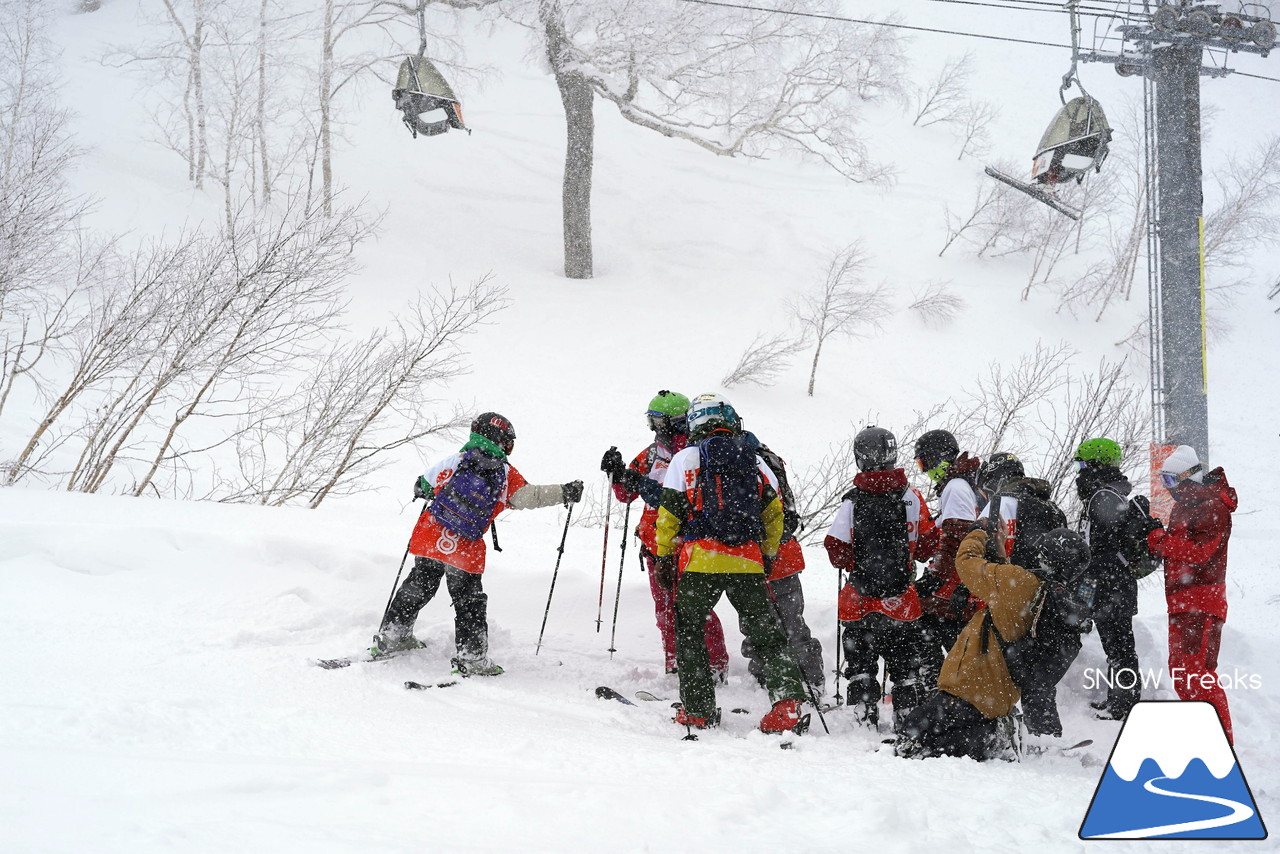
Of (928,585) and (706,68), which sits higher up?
(706,68)

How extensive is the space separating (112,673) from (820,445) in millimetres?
12071

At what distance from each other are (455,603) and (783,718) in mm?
1950

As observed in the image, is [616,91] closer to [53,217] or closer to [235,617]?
[53,217]

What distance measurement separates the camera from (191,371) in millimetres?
7270

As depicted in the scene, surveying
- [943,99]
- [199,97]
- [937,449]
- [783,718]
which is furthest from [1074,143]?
[943,99]

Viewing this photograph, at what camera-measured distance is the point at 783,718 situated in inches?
154

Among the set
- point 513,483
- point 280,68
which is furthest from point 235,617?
point 280,68

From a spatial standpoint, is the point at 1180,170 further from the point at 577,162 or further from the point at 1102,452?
the point at 577,162

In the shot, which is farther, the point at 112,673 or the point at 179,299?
the point at 179,299

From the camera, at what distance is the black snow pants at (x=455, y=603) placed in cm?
462

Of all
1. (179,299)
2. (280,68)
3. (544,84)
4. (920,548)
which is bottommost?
(920,548)

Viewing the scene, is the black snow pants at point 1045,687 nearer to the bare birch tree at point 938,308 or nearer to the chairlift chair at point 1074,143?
the chairlift chair at point 1074,143

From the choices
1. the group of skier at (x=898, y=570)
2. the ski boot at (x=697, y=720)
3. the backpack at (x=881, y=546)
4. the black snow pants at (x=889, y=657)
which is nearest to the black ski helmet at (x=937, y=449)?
the group of skier at (x=898, y=570)

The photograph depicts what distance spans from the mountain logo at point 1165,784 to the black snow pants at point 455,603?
318cm
